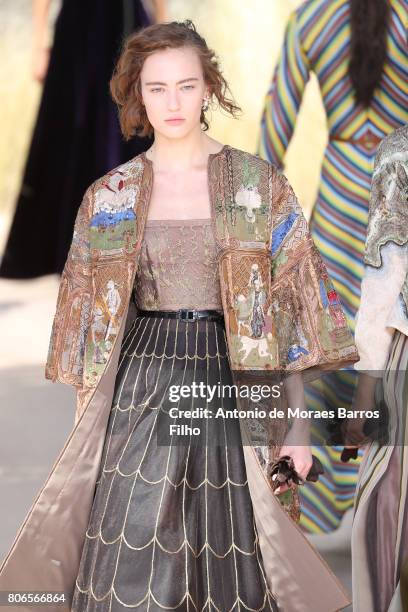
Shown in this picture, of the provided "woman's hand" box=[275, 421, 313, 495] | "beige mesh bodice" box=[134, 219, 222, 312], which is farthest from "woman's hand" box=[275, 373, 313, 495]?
"beige mesh bodice" box=[134, 219, 222, 312]

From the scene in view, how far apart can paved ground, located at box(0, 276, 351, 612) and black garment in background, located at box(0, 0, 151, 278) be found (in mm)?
179

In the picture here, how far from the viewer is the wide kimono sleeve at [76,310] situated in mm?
2961

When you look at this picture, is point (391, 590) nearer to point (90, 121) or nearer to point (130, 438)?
point (130, 438)

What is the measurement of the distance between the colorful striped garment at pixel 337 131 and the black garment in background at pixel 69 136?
0.66 metres

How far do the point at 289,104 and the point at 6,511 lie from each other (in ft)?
5.55

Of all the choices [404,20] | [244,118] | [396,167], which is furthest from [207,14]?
[396,167]

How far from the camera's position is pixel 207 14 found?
4.58 m

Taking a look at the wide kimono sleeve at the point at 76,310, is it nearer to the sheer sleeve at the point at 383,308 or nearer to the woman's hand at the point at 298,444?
the woman's hand at the point at 298,444

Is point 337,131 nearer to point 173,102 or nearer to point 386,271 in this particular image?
point 386,271

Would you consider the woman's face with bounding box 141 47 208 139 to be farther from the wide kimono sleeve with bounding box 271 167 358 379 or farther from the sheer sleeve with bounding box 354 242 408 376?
the sheer sleeve with bounding box 354 242 408 376

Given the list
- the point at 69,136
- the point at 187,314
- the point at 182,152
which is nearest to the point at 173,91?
the point at 182,152

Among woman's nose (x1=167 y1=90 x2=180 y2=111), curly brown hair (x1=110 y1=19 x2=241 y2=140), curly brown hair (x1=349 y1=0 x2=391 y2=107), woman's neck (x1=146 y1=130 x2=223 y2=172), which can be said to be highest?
curly brown hair (x1=349 y1=0 x2=391 y2=107)

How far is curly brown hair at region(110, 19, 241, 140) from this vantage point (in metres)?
2.87

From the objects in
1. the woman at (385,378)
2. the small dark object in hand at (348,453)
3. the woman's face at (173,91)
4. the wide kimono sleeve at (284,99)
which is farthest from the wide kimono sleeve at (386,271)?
the wide kimono sleeve at (284,99)
